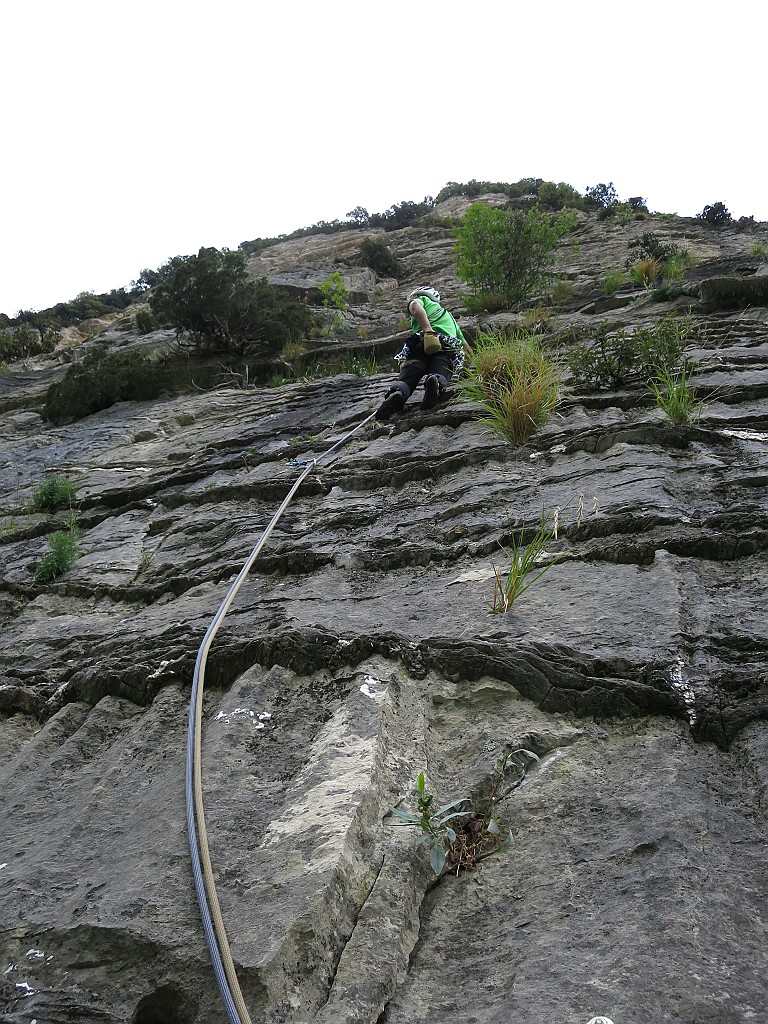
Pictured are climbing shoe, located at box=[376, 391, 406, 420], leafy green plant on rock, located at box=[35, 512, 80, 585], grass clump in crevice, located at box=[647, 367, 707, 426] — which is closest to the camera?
grass clump in crevice, located at box=[647, 367, 707, 426]

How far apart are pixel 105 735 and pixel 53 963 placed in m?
1.56

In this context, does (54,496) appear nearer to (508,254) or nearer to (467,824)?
(467,824)

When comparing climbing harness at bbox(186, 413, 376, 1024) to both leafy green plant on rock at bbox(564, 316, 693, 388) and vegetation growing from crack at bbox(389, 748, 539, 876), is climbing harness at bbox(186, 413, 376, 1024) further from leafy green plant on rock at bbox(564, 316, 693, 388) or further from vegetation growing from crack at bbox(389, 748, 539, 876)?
leafy green plant on rock at bbox(564, 316, 693, 388)

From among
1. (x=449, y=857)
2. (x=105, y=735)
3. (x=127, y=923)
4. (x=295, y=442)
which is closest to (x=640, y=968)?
(x=449, y=857)

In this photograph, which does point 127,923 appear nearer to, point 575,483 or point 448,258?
point 575,483

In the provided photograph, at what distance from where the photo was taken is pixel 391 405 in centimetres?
760

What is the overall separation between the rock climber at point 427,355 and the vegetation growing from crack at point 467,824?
17.2 feet

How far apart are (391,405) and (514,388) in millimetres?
1933

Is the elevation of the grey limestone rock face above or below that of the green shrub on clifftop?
below

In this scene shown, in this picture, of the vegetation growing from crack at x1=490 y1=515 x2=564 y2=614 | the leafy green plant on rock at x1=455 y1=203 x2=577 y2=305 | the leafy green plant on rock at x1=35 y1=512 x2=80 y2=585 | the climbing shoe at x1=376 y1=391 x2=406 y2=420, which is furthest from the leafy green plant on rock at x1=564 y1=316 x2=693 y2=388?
the leafy green plant on rock at x1=455 y1=203 x2=577 y2=305

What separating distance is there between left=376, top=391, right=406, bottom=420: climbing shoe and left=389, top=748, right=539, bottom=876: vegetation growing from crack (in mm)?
5316

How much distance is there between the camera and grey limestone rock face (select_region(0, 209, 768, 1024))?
6.21ft

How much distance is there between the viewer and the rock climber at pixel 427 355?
7.56 m

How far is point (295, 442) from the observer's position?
795 centimetres
